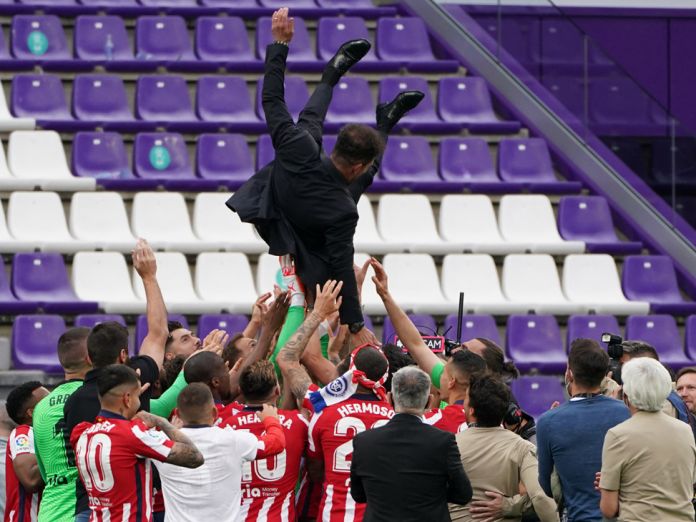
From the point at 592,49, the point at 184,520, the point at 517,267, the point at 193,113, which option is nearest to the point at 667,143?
the point at 592,49

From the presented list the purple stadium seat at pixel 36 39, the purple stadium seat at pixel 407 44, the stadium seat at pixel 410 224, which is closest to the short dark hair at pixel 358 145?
the stadium seat at pixel 410 224

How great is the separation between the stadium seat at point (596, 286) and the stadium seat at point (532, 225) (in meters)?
0.23

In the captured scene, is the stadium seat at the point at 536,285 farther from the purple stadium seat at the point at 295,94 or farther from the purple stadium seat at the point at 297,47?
the purple stadium seat at the point at 297,47

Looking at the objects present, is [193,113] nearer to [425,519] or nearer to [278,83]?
[278,83]

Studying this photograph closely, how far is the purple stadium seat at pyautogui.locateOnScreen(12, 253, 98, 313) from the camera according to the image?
1174cm

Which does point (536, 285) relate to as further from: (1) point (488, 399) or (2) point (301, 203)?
(1) point (488, 399)

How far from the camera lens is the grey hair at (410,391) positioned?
6344mm

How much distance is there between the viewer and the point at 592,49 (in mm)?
13992

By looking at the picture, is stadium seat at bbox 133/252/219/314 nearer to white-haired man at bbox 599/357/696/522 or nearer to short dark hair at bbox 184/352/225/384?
short dark hair at bbox 184/352/225/384

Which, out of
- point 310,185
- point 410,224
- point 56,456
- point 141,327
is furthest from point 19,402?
point 410,224

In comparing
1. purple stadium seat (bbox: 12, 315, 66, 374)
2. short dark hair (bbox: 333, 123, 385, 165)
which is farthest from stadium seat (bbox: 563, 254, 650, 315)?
short dark hair (bbox: 333, 123, 385, 165)

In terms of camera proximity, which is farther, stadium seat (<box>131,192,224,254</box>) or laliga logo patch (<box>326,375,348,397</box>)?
stadium seat (<box>131,192,224,254</box>)

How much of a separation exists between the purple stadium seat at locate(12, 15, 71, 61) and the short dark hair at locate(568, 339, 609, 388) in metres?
8.29

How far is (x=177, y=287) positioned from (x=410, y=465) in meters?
6.01
